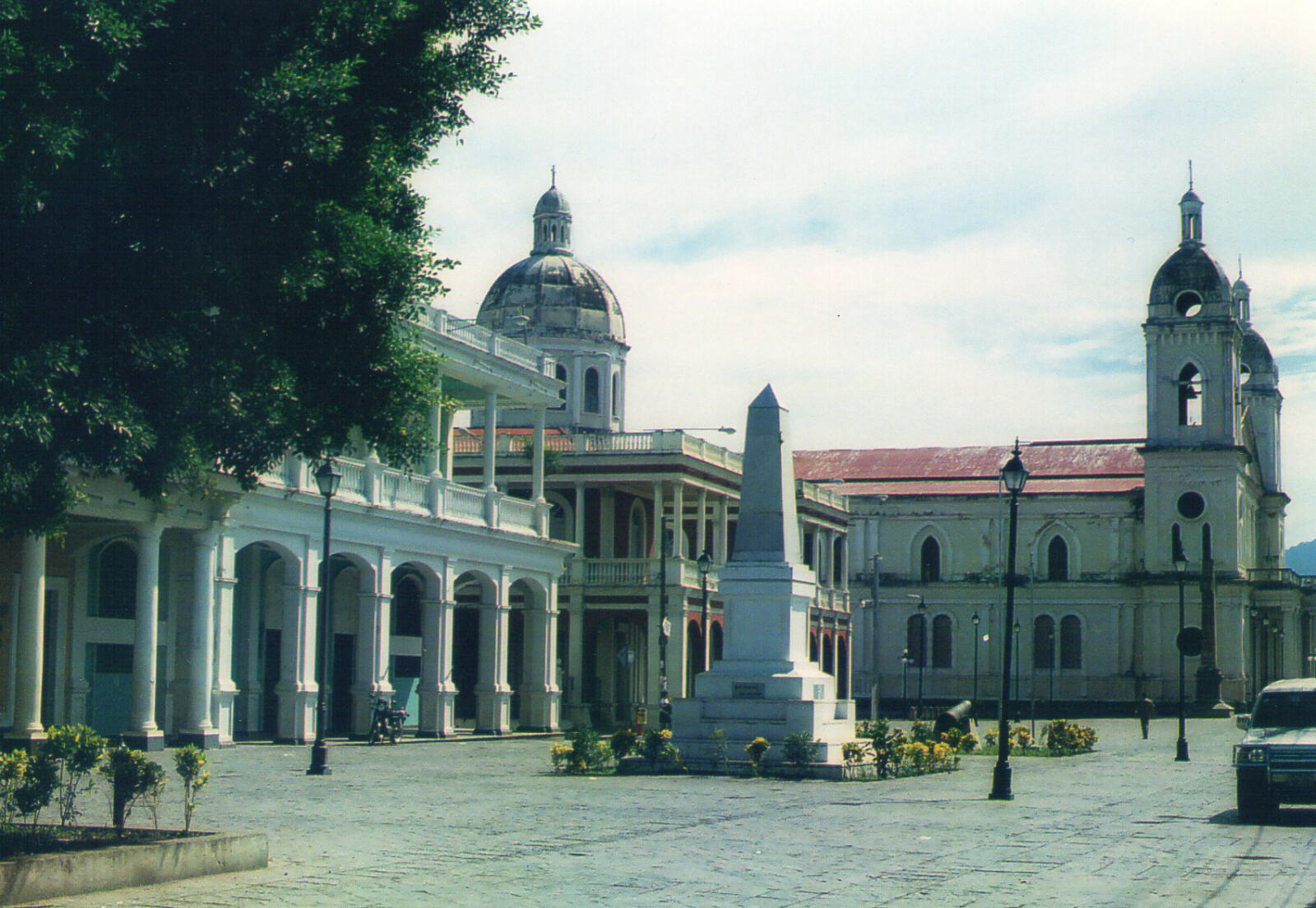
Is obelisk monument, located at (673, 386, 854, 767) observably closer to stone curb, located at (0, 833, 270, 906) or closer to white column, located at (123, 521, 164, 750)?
white column, located at (123, 521, 164, 750)

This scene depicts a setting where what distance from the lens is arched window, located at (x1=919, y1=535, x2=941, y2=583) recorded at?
91.7 m

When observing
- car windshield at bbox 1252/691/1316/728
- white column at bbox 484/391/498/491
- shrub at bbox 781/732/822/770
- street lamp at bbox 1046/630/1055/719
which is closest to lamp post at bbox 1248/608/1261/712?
street lamp at bbox 1046/630/1055/719

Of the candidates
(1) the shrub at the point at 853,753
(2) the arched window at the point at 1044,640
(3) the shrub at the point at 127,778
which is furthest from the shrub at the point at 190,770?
(2) the arched window at the point at 1044,640

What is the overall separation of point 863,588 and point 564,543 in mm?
47143

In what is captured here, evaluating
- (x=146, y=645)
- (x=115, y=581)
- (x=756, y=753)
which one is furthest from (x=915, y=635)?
(x=756, y=753)

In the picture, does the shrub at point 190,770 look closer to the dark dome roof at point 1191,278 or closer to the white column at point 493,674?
the white column at point 493,674

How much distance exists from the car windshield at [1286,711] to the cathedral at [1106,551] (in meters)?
56.7

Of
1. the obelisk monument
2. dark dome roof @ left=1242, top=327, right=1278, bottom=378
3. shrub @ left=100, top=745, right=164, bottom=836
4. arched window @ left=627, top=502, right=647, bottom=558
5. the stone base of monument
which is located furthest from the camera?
dark dome roof @ left=1242, top=327, right=1278, bottom=378

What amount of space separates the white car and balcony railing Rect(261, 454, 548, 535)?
57.3ft

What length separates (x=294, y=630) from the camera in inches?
1371

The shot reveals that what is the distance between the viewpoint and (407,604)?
48.1 metres

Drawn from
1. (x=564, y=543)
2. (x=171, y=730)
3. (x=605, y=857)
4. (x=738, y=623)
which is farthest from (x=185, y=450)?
(x=564, y=543)

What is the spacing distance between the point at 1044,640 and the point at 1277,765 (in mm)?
70830

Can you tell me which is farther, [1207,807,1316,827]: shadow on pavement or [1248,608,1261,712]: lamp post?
[1248,608,1261,712]: lamp post
